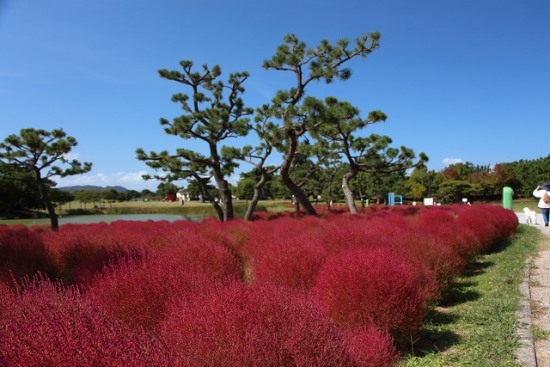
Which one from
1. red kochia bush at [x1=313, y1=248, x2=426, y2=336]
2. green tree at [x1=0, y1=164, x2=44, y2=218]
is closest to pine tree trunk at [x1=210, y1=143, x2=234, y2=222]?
green tree at [x1=0, y1=164, x2=44, y2=218]

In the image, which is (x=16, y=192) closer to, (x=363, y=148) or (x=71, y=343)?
(x=363, y=148)

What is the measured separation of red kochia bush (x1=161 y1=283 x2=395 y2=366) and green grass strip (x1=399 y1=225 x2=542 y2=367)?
4.85 feet

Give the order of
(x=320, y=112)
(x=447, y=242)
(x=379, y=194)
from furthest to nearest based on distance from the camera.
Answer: (x=379, y=194), (x=320, y=112), (x=447, y=242)

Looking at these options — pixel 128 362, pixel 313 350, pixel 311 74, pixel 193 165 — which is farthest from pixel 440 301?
pixel 193 165

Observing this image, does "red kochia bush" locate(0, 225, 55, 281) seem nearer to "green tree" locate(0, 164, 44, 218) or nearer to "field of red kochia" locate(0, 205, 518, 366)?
"field of red kochia" locate(0, 205, 518, 366)

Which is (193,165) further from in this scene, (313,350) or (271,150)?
(313,350)

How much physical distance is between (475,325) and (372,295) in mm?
1603

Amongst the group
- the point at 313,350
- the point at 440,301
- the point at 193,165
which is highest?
the point at 193,165

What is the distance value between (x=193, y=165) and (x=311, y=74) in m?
6.72

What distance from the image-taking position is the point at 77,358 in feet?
5.28

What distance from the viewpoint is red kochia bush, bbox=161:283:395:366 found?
188 cm

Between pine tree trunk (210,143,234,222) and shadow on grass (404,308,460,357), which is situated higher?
pine tree trunk (210,143,234,222)

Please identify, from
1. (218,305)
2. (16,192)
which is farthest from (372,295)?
(16,192)

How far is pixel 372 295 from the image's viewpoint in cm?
338
